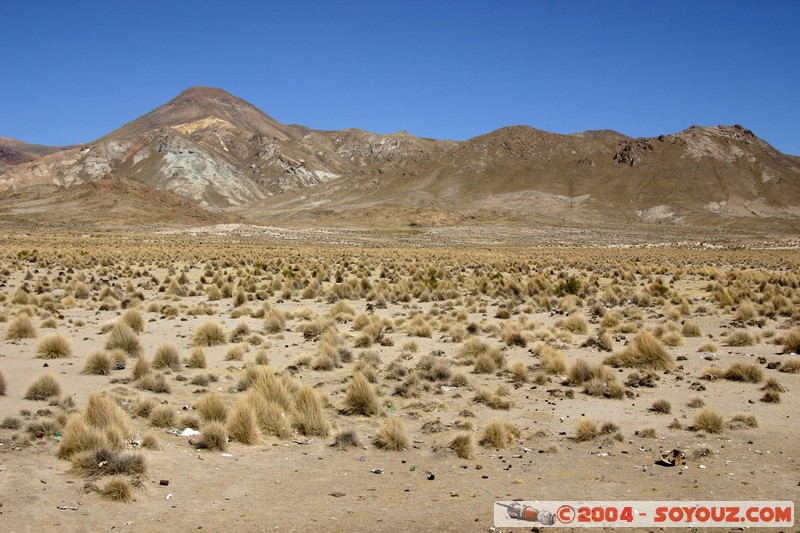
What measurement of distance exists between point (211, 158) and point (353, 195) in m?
54.2

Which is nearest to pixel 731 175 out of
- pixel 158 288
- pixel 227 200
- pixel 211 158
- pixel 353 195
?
pixel 353 195

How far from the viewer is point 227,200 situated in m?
185

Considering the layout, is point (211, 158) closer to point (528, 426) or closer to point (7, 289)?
point (7, 289)

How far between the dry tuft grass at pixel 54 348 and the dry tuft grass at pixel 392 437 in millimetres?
7399

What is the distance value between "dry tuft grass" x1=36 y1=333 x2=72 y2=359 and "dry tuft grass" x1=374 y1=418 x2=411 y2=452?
24.3 ft

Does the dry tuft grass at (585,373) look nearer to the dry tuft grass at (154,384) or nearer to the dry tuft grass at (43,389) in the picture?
the dry tuft grass at (154,384)

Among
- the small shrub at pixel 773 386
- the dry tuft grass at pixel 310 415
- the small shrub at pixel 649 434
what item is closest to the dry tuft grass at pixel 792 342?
the small shrub at pixel 773 386

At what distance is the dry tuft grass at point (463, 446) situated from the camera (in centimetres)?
801

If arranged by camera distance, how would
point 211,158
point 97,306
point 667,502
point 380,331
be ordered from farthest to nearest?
point 211,158 < point 97,306 < point 380,331 < point 667,502

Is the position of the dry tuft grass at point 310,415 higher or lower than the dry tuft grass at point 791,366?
lower

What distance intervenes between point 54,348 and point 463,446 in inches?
343

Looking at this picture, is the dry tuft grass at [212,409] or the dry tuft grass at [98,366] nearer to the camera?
the dry tuft grass at [212,409]

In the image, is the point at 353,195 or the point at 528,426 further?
the point at 353,195

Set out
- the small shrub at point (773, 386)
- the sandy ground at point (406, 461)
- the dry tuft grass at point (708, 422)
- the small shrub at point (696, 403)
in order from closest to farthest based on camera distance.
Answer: the sandy ground at point (406, 461), the dry tuft grass at point (708, 422), the small shrub at point (696, 403), the small shrub at point (773, 386)
